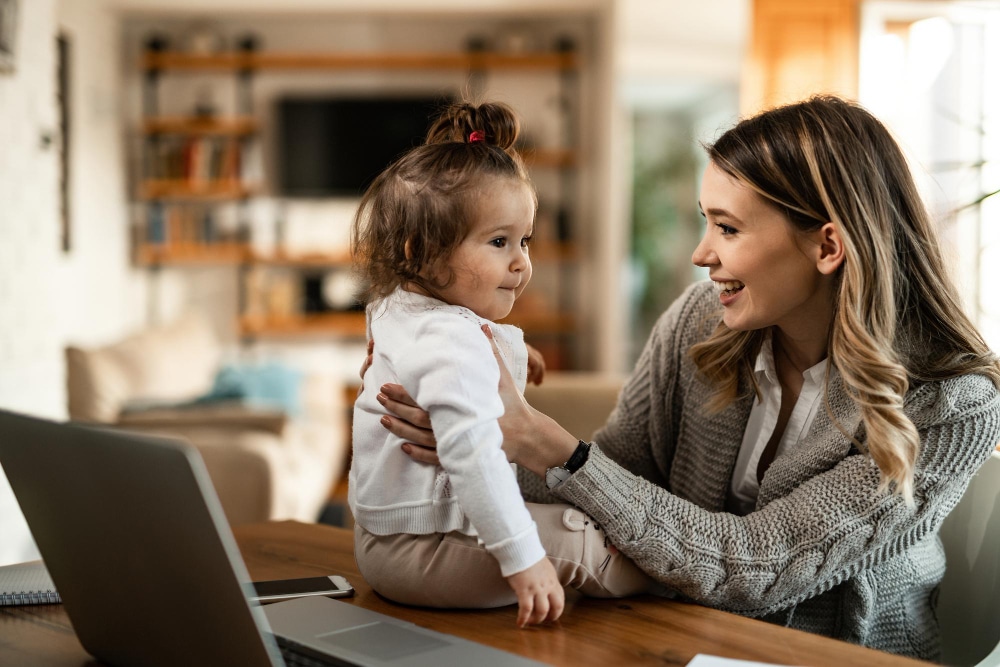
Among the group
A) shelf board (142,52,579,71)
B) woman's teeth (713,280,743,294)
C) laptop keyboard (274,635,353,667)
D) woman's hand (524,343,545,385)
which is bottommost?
laptop keyboard (274,635,353,667)

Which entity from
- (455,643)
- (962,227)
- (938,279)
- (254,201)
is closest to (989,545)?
(938,279)

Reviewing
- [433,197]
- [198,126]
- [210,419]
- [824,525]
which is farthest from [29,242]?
[824,525]

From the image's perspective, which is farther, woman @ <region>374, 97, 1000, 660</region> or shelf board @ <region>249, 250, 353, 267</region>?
shelf board @ <region>249, 250, 353, 267</region>

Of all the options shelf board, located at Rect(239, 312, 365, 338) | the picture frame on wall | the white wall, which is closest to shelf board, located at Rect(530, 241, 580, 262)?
shelf board, located at Rect(239, 312, 365, 338)

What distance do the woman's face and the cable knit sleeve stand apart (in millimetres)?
172

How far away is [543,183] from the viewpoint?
241 inches

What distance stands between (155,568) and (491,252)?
1.73 ft

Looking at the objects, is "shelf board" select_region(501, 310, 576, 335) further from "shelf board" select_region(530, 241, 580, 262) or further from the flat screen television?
the flat screen television

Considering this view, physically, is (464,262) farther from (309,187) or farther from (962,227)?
(309,187)

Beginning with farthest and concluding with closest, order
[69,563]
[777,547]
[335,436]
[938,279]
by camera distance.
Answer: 1. [335,436]
2. [938,279]
3. [777,547]
4. [69,563]

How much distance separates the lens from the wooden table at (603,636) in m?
0.82

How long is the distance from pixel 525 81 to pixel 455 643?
5658mm

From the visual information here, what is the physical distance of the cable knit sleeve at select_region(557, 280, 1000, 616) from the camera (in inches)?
39.6

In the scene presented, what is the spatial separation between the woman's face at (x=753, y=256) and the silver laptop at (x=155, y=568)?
2.04 feet
